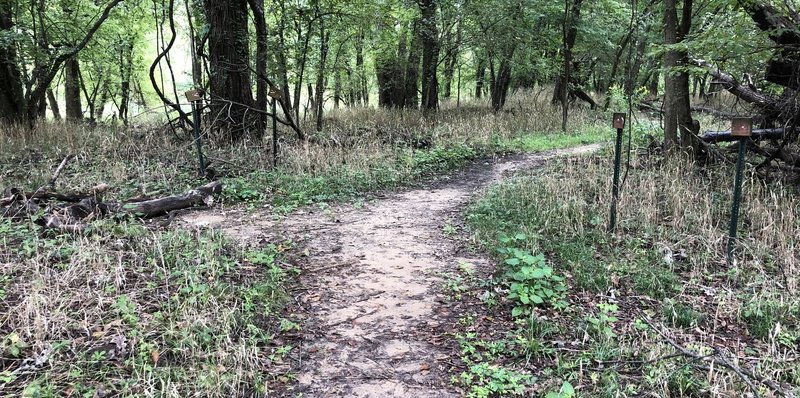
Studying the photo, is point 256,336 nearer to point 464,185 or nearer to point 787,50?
point 464,185

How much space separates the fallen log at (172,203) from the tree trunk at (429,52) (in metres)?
8.70

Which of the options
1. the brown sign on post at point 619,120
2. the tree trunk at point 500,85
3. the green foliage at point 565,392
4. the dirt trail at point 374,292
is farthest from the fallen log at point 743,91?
the tree trunk at point 500,85

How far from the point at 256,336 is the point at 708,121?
45.2 ft

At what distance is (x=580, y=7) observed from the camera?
13.6 meters

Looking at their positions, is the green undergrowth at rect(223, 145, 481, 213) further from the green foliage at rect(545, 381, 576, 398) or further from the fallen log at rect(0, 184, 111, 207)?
the green foliage at rect(545, 381, 576, 398)

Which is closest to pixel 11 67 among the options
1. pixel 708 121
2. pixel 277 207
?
pixel 277 207

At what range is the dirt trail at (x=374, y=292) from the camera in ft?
9.70

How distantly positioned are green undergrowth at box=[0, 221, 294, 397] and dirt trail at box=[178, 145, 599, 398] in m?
0.33

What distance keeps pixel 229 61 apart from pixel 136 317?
7170 mm

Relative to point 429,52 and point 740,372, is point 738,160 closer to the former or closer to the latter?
point 740,372

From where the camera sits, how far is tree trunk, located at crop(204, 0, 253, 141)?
911 centimetres

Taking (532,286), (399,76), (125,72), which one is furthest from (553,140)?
(125,72)

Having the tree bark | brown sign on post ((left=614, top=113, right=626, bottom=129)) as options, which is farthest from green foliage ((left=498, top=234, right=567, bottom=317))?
the tree bark

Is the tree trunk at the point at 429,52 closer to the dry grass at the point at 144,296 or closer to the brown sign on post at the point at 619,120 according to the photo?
the dry grass at the point at 144,296
